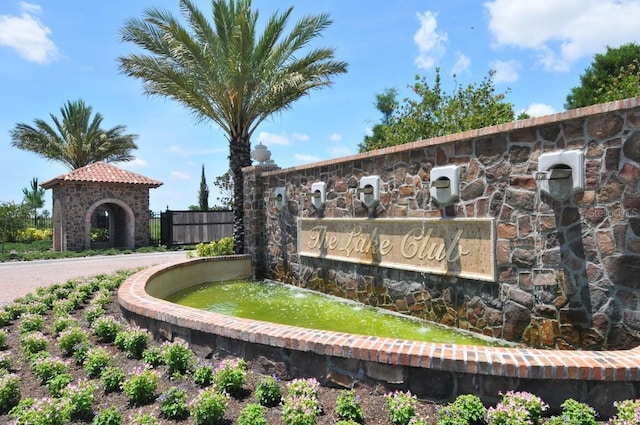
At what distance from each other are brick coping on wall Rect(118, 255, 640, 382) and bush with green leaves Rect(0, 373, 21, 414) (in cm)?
186

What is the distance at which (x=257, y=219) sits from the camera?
39.7 ft

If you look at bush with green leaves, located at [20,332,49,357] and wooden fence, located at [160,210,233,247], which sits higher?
wooden fence, located at [160,210,233,247]

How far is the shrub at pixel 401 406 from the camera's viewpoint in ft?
11.3

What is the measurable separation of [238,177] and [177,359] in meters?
10.1

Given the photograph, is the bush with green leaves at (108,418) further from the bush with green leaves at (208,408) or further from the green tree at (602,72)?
the green tree at (602,72)

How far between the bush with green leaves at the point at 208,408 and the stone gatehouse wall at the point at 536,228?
395 cm

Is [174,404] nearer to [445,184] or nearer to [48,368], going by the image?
[48,368]

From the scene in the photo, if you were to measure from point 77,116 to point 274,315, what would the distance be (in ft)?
95.0

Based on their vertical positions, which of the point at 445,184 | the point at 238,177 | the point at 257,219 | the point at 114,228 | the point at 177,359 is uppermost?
the point at 238,177

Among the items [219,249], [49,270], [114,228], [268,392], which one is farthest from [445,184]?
[114,228]

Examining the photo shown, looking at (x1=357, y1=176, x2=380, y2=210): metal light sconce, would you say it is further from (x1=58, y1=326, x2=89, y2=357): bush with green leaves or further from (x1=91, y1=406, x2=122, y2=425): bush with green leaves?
(x1=91, y1=406, x2=122, y2=425): bush with green leaves

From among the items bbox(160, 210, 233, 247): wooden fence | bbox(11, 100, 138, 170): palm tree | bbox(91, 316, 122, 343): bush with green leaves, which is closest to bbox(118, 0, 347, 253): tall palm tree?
bbox(91, 316, 122, 343): bush with green leaves

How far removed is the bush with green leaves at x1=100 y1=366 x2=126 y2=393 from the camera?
444 cm

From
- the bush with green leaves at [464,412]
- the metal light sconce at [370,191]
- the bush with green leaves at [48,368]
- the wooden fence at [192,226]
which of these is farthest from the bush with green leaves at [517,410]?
the wooden fence at [192,226]
